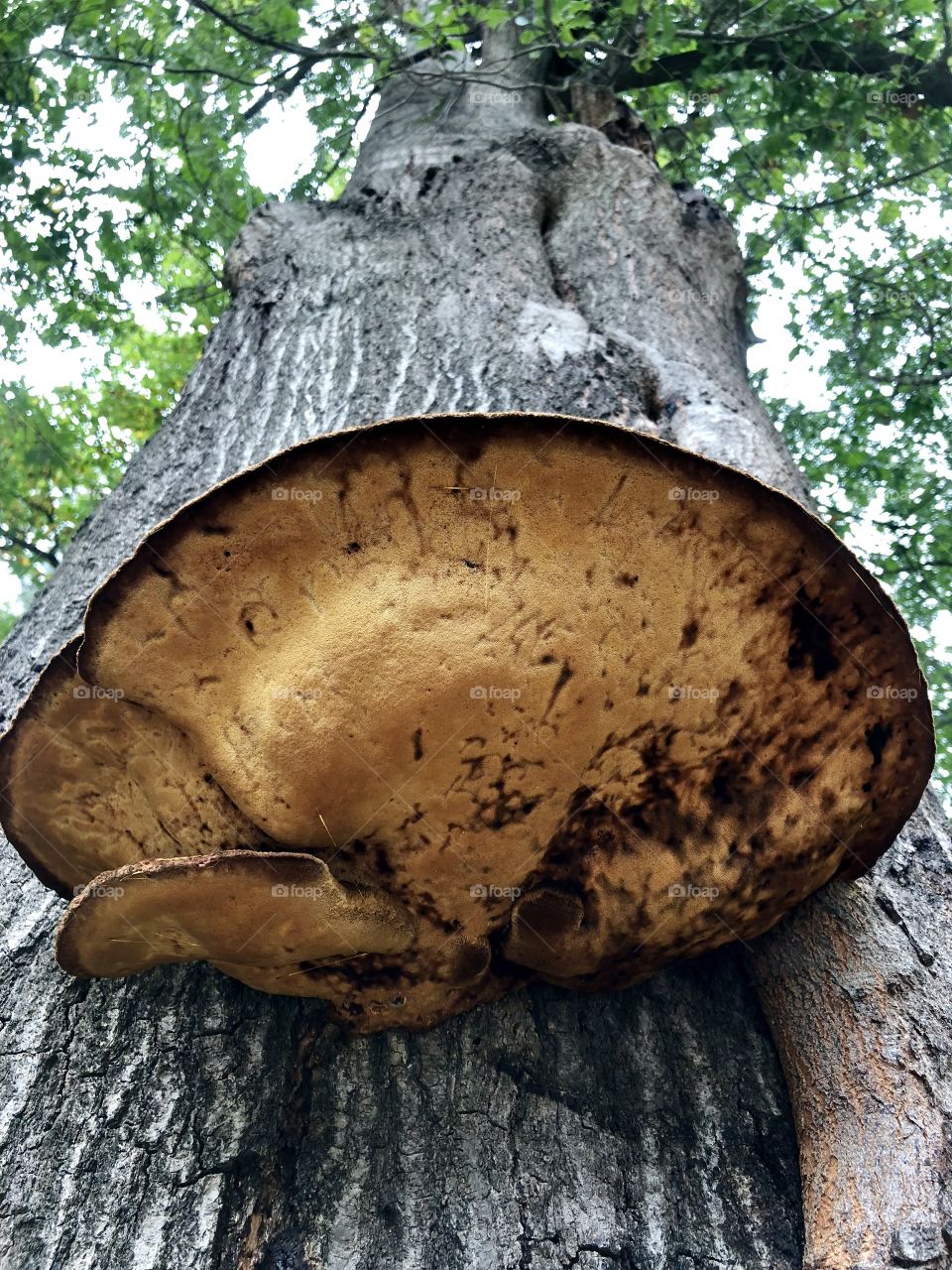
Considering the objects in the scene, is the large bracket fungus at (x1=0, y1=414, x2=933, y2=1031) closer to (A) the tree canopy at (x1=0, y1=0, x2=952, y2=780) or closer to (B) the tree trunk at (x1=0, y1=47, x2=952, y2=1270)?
(B) the tree trunk at (x1=0, y1=47, x2=952, y2=1270)

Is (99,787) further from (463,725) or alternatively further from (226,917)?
(463,725)

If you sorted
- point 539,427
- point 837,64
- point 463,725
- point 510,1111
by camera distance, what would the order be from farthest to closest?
1. point 837,64
2. point 510,1111
3. point 463,725
4. point 539,427

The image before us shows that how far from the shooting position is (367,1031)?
1820 mm

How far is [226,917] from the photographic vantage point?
154 centimetres

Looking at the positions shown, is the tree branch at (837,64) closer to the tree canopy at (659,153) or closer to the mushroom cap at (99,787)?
the tree canopy at (659,153)

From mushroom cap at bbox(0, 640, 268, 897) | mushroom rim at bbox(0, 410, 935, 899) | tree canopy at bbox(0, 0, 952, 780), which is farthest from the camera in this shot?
tree canopy at bbox(0, 0, 952, 780)

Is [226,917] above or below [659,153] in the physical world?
below

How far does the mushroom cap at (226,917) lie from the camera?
58.7 inches

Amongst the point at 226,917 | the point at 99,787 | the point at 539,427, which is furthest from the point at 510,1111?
the point at 539,427

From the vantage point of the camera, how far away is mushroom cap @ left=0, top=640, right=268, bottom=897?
172 centimetres

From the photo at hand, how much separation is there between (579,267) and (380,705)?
249 centimetres

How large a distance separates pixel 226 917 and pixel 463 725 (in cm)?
48

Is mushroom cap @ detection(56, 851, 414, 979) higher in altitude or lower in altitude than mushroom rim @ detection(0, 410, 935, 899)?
lower

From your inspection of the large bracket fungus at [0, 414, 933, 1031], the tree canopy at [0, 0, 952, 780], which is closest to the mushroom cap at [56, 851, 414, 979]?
the large bracket fungus at [0, 414, 933, 1031]
